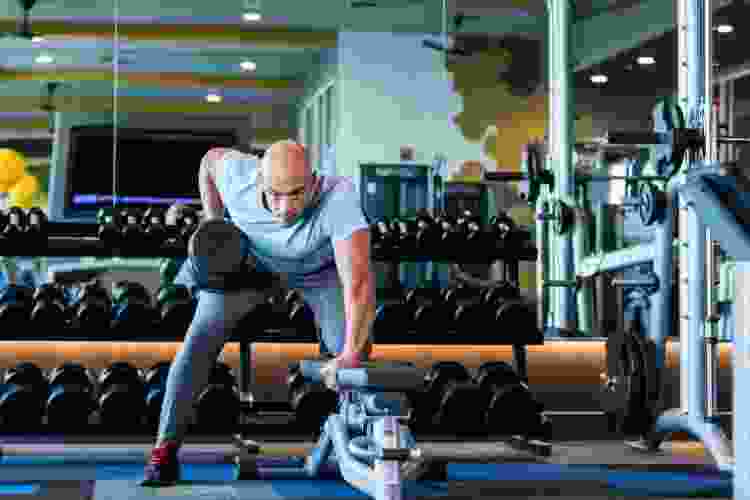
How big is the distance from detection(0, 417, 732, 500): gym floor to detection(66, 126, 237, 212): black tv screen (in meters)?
1.99

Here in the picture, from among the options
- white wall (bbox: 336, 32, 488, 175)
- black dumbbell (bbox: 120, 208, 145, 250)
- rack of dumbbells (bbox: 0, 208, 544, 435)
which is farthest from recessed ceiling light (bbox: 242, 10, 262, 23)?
black dumbbell (bbox: 120, 208, 145, 250)

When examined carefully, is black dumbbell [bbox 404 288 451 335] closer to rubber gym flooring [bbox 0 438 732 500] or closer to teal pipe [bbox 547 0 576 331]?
rubber gym flooring [bbox 0 438 732 500]

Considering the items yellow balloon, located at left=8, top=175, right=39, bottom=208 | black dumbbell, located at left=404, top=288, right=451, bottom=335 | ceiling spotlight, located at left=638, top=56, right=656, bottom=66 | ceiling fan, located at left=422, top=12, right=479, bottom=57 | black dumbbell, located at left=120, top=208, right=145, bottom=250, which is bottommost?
black dumbbell, located at left=404, top=288, right=451, bottom=335

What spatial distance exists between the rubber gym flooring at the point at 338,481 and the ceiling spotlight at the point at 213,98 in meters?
2.56

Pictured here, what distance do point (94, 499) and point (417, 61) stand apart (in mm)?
4272

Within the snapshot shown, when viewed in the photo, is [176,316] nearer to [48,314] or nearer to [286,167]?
[48,314]

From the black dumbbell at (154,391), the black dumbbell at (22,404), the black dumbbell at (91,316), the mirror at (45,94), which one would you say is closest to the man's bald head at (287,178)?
the black dumbbell at (154,391)

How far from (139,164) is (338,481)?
316 cm

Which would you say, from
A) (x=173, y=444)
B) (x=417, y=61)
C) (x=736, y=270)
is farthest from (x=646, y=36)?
(x=736, y=270)

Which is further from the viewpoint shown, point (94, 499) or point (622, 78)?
point (622, 78)

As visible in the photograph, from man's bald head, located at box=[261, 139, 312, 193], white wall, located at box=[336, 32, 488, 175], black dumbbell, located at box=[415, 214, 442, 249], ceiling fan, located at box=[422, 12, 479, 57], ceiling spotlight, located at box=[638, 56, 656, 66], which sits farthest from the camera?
ceiling spotlight, located at box=[638, 56, 656, 66]

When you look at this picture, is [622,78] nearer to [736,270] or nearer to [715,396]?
[715,396]

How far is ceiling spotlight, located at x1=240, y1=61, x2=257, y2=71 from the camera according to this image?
7527 millimetres

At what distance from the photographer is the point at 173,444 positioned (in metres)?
4.30
